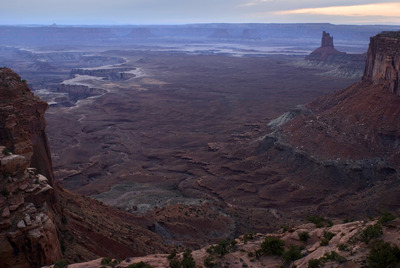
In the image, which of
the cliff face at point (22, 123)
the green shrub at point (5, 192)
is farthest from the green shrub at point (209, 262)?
the cliff face at point (22, 123)

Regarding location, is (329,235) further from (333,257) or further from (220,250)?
(220,250)

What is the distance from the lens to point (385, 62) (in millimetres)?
39938

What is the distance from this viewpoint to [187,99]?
93.1m

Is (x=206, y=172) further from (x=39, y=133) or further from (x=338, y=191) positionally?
(x=39, y=133)

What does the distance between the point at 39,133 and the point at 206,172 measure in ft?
82.3

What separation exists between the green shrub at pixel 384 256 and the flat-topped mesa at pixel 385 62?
1223 inches

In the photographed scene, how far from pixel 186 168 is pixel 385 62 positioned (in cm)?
2536

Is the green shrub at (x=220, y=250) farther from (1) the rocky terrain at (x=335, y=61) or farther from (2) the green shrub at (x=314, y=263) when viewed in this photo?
(1) the rocky terrain at (x=335, y=61)

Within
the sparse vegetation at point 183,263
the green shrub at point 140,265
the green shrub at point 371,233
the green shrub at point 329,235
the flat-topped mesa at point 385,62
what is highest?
the flat-topped mesa at point 385,62

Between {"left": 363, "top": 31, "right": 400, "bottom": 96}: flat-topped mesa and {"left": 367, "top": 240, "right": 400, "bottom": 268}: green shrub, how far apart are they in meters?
31.1

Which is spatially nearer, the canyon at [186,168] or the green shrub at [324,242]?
the green shrub at [324,242]

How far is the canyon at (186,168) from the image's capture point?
16625 millimetres

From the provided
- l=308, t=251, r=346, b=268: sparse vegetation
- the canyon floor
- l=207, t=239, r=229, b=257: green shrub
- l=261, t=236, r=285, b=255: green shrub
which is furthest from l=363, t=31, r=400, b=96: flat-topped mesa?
l=308, t=251, r=346, b=268: sparse vegetation

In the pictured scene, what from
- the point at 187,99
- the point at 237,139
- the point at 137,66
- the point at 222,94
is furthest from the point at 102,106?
the point at 137,66
